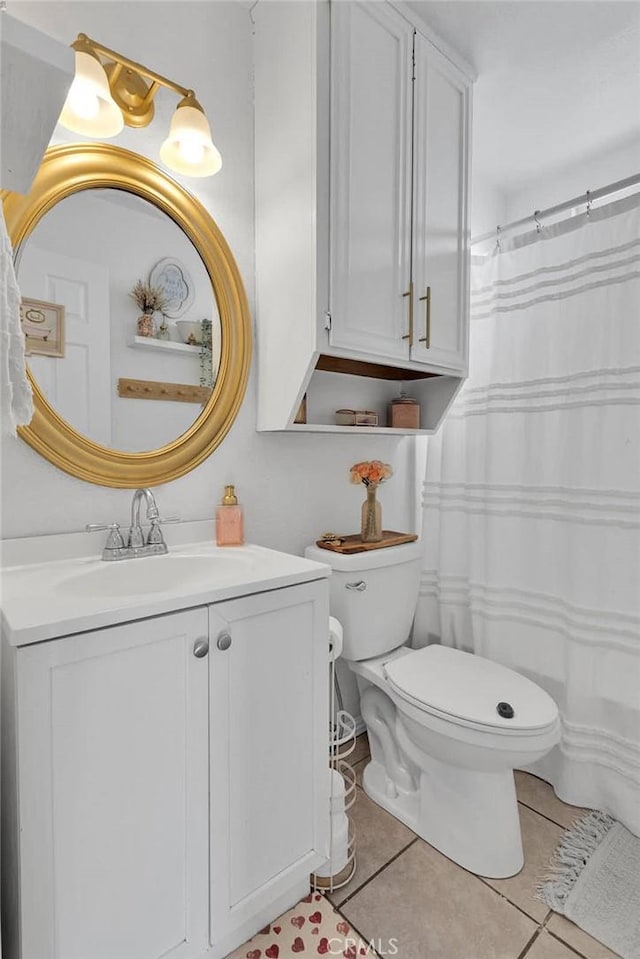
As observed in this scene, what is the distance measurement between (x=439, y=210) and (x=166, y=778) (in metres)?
1.79

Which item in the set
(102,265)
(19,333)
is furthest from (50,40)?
(102,265)

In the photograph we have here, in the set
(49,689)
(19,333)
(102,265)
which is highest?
(102,265)

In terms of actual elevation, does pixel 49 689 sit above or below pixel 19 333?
below

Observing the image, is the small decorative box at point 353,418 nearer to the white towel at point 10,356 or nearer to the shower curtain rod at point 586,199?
the shower curtain rod at point 586,199

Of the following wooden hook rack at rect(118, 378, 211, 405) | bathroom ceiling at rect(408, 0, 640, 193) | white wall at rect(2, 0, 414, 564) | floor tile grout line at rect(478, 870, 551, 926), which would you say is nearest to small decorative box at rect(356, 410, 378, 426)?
white wall at rect(2, 0, 414, 564)

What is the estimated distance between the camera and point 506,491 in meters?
1.86

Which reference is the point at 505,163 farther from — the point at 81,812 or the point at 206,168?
the point at 81,812

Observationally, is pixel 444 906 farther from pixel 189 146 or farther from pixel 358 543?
pixel 189 146

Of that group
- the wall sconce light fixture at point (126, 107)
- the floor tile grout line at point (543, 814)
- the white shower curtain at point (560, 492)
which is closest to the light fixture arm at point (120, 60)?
the wall sconce light fixture at point (126, 107)

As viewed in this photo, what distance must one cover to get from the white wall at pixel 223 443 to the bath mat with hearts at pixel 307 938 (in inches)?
39.1

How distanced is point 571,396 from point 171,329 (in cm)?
134

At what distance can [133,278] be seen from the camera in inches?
53.6

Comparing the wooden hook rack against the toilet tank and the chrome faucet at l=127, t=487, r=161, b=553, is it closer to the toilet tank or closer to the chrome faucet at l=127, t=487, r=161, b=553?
the chrome faucet at l=127, t=487, r=161, b=553

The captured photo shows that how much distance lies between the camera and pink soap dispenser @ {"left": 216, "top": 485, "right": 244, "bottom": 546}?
1468 mm
